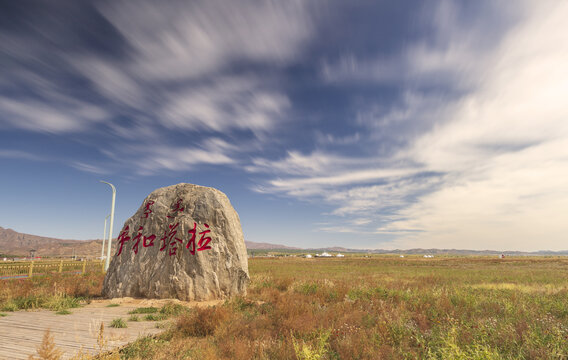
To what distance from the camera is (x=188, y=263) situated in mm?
13289

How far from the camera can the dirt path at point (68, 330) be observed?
244 inches

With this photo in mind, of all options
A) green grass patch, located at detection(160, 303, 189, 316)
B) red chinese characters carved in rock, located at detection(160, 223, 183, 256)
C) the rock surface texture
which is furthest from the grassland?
red chinese characters carved in rock, located at detection(160, 223, 183, 256)

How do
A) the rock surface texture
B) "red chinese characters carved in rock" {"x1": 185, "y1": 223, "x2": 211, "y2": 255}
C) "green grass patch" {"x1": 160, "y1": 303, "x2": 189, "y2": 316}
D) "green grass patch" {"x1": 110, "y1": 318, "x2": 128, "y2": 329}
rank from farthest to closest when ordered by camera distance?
1. "red chinese characters carved in rock" {"x1": 185, "y1": 223, "x2": 211, "y2": 255}
2. the rock surface texture
3. "green grass patch" {"x1": 160, "y1": 303, "x2": 189, "y2": 316}
4. "green grass patch" {"x1": 110, "y1": 318, "x2": 128, "y2": 329}

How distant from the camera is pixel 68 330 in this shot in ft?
25.2

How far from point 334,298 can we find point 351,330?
5.35 metres

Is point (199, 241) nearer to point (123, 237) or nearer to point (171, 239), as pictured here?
point (171, 239)

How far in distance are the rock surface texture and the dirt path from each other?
1.86 m

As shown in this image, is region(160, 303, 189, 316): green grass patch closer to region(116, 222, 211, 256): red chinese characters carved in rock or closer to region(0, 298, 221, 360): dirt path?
region(0, 298, 221, 360): dirt path

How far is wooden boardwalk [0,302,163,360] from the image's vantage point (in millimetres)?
6184

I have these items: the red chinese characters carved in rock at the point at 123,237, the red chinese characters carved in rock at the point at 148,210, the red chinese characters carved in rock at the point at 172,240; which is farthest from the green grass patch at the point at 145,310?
the red chinese characters carved in rock at the point at 148,210

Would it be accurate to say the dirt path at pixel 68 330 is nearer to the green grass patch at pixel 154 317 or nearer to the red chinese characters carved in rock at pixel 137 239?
the green grass patch at pixel 154 317

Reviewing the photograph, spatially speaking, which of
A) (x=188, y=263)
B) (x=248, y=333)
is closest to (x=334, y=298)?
(x=248, y=333)

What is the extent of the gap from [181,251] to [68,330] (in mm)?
5940

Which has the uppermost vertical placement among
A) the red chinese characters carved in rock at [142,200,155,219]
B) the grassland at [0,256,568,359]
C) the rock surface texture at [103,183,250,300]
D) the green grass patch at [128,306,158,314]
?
the red chinese characters carved in rock at [142,200,155,219]
